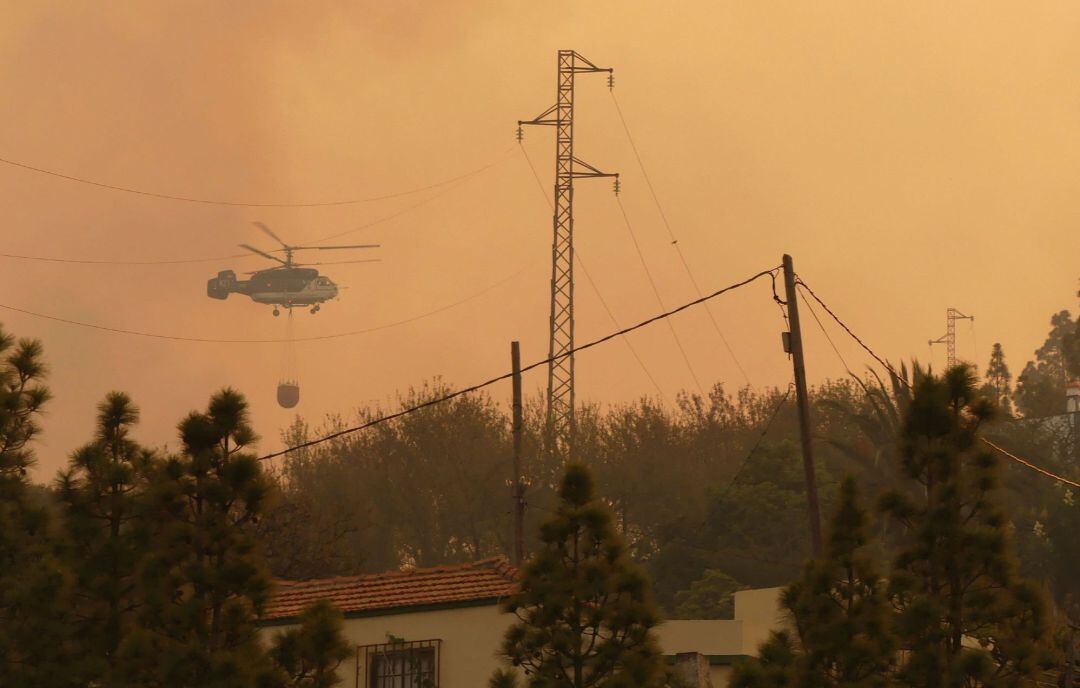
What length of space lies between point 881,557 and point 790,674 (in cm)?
2932

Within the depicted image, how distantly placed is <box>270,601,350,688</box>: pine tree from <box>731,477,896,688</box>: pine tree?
5.08 meters

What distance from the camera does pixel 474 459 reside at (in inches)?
2830

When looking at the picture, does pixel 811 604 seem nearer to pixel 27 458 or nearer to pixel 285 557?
pixel 27 458

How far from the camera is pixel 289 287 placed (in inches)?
5945

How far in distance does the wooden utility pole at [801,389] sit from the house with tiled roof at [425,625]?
382 cm

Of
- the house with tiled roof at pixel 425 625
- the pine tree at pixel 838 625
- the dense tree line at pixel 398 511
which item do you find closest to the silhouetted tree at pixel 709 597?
the dense tree line at pixel 398 511

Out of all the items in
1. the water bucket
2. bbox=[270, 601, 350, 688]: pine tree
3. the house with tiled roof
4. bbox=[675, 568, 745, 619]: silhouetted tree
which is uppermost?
the water bucket

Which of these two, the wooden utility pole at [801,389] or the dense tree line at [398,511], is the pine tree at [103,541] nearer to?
the dense tree line at [398,511]

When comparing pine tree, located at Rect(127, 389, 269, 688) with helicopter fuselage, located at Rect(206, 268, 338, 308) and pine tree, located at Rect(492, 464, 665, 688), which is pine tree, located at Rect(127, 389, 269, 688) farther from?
helicopter fuselage, located at Rect(206, 268, 338, 308)

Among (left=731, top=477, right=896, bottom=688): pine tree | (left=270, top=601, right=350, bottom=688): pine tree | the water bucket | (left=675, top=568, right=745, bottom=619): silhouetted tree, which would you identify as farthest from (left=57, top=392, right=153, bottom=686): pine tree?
the water bucket

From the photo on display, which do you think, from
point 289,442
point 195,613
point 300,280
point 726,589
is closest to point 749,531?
point 726,589

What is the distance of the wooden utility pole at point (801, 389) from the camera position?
28.2m

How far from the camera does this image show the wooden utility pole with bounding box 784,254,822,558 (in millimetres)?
28219

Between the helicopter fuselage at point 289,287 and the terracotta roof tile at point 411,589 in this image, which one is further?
the helicopter fuselage at point 289,287
